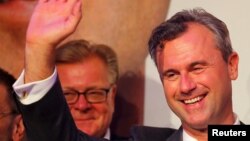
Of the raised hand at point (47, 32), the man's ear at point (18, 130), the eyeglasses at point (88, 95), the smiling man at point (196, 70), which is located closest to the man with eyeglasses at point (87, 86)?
the eyeglasses at point (88, 95)

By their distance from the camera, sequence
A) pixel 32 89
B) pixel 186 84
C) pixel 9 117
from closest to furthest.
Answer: pixel 32 89 → pixel 186 84 → pixel 9 117

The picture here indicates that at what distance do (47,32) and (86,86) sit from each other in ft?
1.25

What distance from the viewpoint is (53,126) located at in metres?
1.07

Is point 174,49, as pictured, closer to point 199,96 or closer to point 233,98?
point 199,96

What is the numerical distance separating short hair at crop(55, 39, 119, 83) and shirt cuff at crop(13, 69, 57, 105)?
37 centimetres

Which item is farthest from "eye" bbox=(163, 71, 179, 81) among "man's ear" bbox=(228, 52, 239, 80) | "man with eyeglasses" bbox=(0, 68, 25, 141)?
"man with eyeglasses" bbox=(0, 68, 25, 141)

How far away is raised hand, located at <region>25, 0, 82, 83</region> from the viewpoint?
1.03 metres

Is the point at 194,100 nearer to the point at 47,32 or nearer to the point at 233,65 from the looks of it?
the point at 233,65

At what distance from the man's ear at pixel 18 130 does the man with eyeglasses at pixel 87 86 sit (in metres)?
0.15

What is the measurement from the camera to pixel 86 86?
140 cm

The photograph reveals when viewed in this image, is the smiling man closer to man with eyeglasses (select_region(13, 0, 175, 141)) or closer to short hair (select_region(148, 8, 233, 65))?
short hair (select_region(148, 8, 233, 65))

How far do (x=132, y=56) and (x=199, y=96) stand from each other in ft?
1.07

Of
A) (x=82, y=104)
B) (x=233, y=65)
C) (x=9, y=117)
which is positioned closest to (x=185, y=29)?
(x=233, y=65)

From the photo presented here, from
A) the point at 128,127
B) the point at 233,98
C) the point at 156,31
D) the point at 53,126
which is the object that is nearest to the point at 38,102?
the point at 53,126
